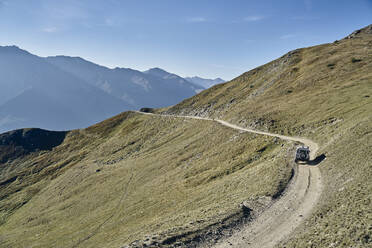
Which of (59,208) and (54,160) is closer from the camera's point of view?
(59,208)

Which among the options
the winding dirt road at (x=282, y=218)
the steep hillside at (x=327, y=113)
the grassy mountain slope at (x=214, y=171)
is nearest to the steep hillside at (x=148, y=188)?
the grassy mountain slope at (x=214, y=171)

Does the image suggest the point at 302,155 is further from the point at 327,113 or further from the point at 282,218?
the point at 327,113

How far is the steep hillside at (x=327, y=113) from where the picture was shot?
612 inches

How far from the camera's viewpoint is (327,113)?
145ft

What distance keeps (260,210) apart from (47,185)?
89.5 metres

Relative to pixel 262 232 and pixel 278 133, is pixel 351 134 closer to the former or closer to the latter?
pixel 278 133

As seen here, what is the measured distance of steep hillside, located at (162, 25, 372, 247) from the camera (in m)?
15.5

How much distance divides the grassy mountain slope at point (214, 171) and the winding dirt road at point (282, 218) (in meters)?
1.06

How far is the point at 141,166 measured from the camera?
61.3 meters

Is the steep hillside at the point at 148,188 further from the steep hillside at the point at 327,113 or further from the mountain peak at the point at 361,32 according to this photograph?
the mountain peak at the point at 361,32

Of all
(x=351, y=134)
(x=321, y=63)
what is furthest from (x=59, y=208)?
(x=321, y=63)

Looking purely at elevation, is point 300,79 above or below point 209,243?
above

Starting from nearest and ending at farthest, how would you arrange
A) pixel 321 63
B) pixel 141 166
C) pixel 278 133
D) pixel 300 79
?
pixel 278 133 → pixel 141 166 → pixel 300 79 → pixel 321 63

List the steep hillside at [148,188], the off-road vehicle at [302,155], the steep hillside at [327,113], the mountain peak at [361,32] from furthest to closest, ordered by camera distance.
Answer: the mountain peak at [361,32] → the off-road vehicle at [302,155] → the steep hillside at [148,188] → the steep hillside at [327,113]
